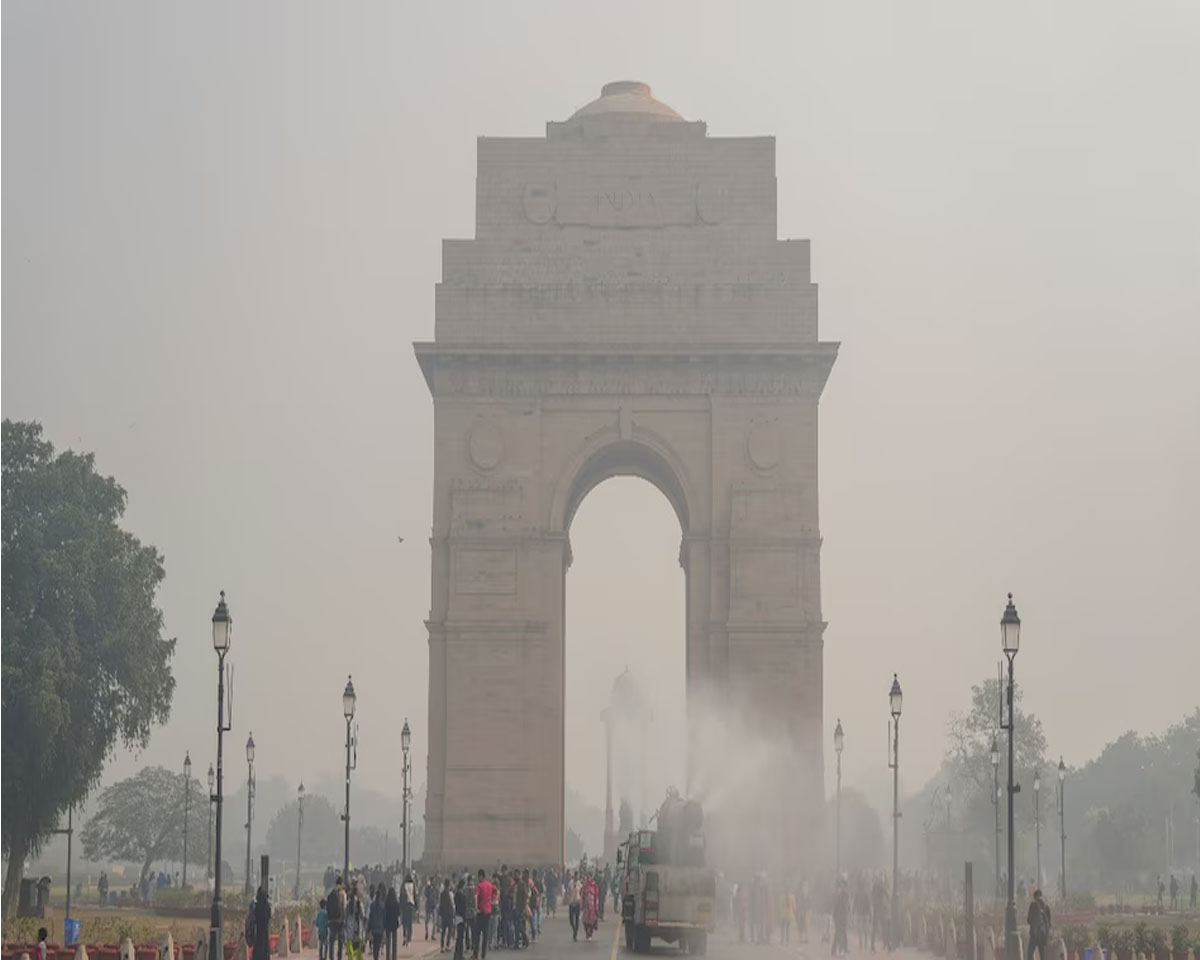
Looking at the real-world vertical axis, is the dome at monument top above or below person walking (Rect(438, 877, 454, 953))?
above

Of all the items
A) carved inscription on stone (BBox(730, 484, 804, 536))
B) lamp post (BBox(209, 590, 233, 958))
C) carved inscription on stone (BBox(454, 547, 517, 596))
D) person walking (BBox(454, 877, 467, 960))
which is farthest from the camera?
carved inscription on stone (BBox(730, 484, 804, 536))

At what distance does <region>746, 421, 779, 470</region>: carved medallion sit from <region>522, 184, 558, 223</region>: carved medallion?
8.94 metres

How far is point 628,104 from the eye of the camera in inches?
2840

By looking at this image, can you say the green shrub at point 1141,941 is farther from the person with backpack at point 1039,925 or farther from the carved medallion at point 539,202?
the carved medallion at point 539,202

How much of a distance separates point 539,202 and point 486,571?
1125 cm

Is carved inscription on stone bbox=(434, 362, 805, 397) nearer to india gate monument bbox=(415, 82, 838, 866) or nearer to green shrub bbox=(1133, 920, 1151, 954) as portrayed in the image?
india gate monument bbox=(415, 82, 838, 866)

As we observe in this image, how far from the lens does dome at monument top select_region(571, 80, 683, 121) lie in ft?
235

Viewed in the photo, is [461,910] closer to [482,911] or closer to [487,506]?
[482,911]

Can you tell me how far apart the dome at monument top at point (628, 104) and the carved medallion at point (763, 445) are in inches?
402

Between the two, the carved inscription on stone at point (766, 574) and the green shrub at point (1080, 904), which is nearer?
the green shrub at point (1080, 904)

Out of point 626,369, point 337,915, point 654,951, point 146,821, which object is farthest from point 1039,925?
point 146,821

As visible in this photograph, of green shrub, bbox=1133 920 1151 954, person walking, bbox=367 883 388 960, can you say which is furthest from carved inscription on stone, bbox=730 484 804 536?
person walking, bbox=367 883 388 960

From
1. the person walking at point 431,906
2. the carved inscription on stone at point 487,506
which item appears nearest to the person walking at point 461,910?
the person walking at point 431,906

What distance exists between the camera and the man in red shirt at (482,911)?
4084 centimetres
